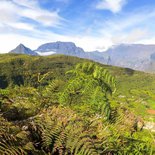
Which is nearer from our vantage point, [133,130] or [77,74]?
[133,130]

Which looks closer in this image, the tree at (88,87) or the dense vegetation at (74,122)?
the dense vegetation at (74,122)

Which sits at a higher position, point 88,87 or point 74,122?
point 88,87

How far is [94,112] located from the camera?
185 inches

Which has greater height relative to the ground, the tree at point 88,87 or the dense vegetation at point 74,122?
the tree at point 88,87

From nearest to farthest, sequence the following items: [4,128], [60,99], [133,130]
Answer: [4,128], [133,130], [60,99]

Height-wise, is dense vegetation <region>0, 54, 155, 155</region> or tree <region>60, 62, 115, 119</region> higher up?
tree <region>60, 62, 115, 119</region>

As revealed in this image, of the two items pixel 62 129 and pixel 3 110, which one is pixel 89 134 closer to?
pixel 62 129

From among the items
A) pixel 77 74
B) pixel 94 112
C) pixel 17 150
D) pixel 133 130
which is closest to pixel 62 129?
pixel 17 150

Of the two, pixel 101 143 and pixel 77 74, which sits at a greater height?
pixel 77 74

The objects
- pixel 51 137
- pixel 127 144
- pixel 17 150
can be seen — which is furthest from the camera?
pixel 127 144

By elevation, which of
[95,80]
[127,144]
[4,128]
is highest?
[95,80]

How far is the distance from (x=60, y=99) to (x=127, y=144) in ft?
6.01

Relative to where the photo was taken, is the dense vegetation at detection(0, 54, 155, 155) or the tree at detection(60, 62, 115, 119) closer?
the dense vegetation at detection(0, 54, 155, 155)

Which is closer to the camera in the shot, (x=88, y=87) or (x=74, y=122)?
(x=74, y=122)
